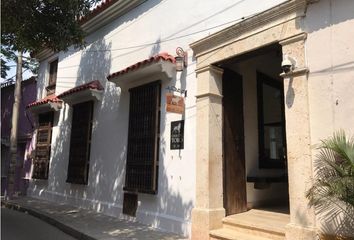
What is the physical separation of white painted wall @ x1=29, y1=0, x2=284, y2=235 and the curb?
1.15 m

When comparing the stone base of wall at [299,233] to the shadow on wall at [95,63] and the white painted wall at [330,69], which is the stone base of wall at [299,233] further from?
the shadow on wall at [95,63]

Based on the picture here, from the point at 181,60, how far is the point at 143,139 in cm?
218

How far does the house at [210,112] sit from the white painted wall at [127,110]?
1.3 inches

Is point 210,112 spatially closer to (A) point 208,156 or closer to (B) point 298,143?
(A) point 208,156

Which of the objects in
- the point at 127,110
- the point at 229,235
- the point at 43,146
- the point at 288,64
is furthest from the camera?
the point at 43,146

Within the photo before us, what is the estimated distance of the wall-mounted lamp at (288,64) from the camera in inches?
221

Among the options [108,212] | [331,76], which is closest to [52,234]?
[108,212]

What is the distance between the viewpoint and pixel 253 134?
27.1 feet

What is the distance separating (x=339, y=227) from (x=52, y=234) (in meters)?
5.99

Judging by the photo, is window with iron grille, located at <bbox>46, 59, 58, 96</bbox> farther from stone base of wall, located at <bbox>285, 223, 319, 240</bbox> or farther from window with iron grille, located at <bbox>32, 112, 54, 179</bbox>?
stone base of wall, located at <bbox>285, 223, 319, 240</bbox>

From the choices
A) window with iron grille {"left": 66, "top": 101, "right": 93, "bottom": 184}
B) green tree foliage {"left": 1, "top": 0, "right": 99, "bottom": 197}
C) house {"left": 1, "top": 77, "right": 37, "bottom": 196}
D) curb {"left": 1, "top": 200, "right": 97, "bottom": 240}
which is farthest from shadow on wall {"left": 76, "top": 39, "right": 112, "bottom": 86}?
house {"left": 1, "top": 77, "right": 37, "bottom": 196}

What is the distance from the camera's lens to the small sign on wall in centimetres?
764

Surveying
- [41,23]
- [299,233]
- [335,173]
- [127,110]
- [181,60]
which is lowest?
[299,233]

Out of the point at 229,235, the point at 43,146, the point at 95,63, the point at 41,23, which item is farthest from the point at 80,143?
the point at 229,235
